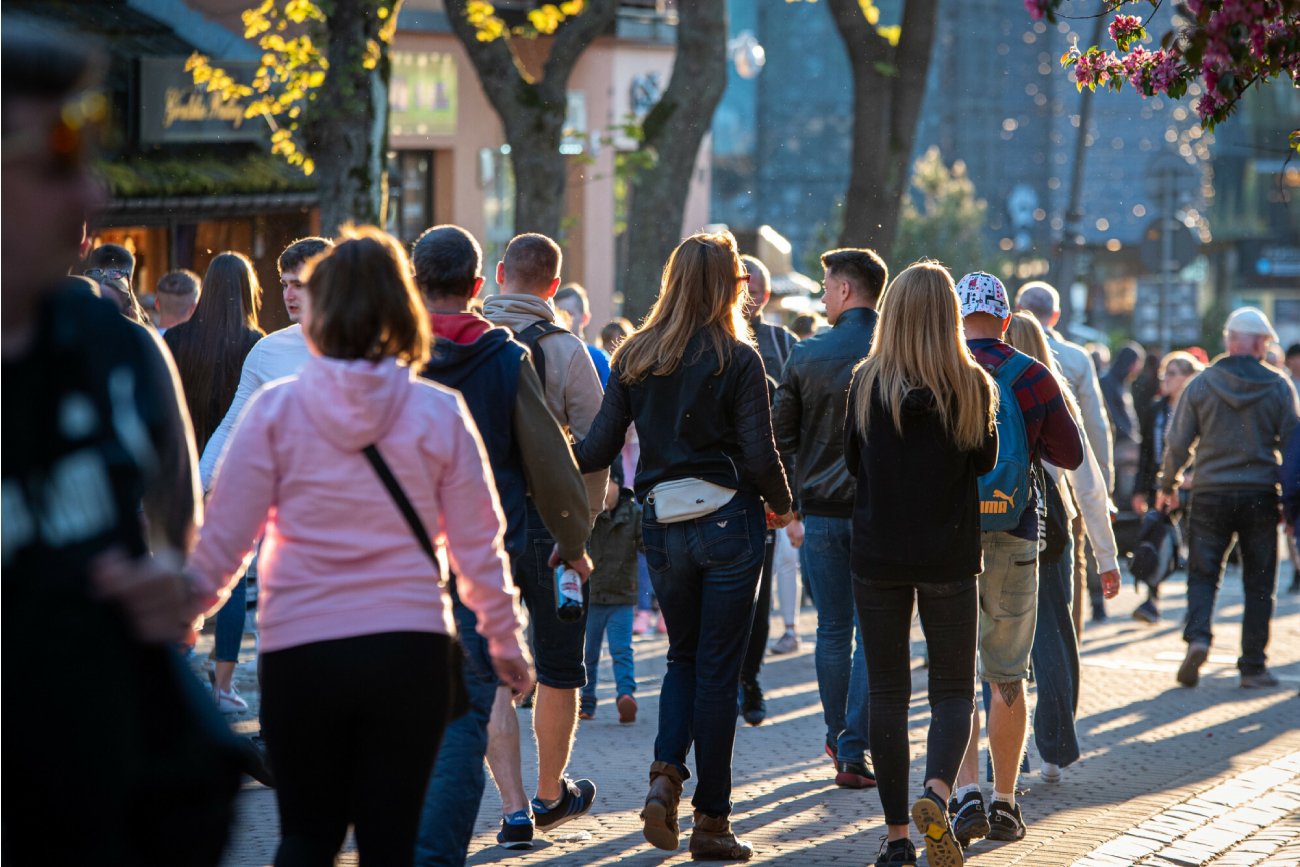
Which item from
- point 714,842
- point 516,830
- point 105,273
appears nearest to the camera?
point 714,842

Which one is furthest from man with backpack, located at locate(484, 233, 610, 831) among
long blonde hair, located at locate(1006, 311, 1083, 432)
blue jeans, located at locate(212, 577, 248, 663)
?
blue jeans, located at locate(212, 577, 248, 663)

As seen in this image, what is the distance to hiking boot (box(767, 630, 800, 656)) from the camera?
1158cm

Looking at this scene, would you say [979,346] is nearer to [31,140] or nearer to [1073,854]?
[1073,854]

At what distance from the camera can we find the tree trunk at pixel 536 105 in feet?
51.2

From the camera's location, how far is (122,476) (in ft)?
8.79

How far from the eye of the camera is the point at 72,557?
8.52 ft

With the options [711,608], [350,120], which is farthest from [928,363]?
[350,120]

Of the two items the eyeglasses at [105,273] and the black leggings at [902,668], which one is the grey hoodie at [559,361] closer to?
the black leggings at [902,668]

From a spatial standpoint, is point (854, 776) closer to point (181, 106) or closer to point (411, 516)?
point (411, 516)

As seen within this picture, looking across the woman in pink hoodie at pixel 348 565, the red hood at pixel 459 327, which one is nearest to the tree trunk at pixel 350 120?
the red hood at pixel 459 327

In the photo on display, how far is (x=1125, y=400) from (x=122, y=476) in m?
14.6

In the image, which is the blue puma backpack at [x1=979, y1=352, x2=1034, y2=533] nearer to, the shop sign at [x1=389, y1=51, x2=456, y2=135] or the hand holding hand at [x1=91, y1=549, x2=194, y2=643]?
the hand holding hand at [x1=91, y1=549, x2=194, y2=643]

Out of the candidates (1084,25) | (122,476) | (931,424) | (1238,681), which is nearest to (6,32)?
(122,476)

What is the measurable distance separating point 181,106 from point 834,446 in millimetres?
12320
